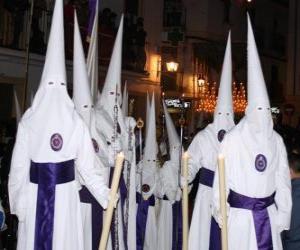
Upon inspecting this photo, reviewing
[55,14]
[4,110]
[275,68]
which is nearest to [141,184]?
[55,14]

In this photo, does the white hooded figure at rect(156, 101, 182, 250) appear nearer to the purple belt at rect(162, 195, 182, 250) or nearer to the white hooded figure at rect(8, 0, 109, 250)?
the purple belt at rect(162, 195, 182, 250)

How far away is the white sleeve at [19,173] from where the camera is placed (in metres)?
4.27

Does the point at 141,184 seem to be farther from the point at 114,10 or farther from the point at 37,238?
the point at 114,10

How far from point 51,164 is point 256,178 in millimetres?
1691

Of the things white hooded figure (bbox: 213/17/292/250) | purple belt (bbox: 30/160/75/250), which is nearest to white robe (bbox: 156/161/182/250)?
white hooded figure (bbox: 213/17/292/250)

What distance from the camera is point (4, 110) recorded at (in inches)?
505

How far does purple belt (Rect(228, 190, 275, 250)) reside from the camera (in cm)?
452

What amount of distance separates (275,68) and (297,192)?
2559 cm

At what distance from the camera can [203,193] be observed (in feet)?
19.2

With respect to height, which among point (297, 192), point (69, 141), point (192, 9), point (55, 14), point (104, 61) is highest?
point (192, 9)

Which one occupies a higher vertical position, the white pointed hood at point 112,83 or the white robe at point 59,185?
the white pointed hood at point 112,83

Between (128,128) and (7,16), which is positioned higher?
(7,16)

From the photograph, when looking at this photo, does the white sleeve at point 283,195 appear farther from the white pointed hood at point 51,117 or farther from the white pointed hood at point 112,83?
the white pointed hood at point 112,83

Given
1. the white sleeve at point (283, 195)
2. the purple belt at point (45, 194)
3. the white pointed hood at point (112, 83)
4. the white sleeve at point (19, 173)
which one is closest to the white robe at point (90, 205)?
the white pointed hood at point (112, 83)
